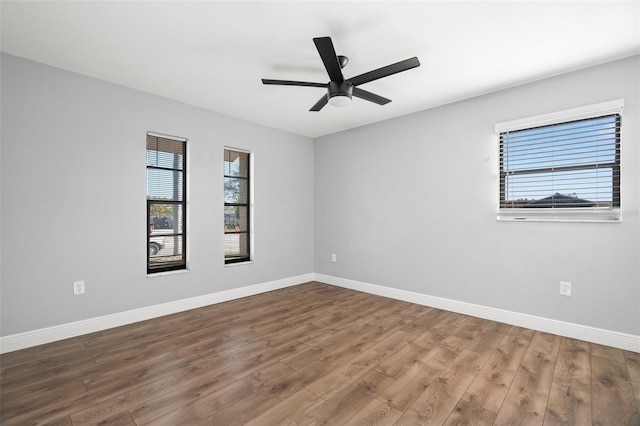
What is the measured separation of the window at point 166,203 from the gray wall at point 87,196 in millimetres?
126

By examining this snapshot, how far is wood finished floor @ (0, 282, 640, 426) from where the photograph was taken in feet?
5.74

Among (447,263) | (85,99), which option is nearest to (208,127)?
(85,99)

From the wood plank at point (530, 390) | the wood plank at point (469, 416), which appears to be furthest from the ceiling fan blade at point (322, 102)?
the wood plank at point (530, 390)

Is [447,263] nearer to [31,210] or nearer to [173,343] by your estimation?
[173,343]

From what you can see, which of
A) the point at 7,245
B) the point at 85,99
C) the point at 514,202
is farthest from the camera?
the point at 514,202

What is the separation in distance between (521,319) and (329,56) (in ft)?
10.8

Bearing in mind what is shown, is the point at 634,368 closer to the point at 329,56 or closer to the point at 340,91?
the point at 340,91

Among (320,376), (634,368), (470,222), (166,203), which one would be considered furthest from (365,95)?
(634,368)

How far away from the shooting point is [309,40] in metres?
2.37

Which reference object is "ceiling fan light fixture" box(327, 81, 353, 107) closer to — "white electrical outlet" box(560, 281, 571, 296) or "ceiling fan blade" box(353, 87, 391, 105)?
"ceiling fan blade" box(353, 87, 391, 105)

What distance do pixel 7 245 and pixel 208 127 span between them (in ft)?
7.80

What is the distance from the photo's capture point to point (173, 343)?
2.72 metres

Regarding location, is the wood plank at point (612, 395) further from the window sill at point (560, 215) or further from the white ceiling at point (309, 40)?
the white ceiling at point (309, 40)

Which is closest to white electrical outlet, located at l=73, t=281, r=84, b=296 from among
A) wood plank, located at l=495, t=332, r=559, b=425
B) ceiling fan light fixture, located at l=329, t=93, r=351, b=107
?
ceiling fan light fixture, located at l=329, t=93, r=351, b=107
